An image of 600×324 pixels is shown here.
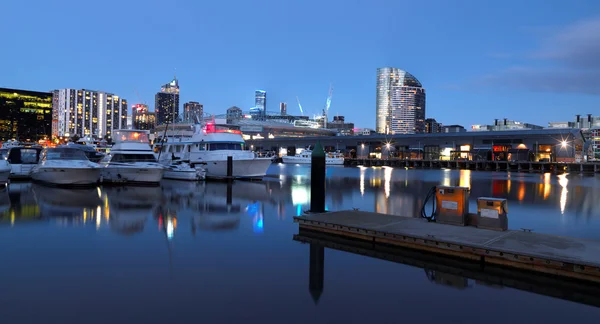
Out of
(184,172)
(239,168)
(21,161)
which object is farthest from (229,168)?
(21,161)

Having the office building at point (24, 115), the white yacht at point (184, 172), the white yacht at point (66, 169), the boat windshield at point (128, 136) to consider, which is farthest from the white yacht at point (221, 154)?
the office building at point (24, 115)

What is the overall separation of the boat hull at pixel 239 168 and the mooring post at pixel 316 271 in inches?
893

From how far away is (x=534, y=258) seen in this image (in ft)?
27.7

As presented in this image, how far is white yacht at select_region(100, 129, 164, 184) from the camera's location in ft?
89.9

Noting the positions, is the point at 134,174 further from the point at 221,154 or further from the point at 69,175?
the point at 221,154

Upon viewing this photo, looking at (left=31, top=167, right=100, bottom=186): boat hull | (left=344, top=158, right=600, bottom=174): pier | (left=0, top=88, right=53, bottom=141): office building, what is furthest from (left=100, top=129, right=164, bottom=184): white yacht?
(left=0, top=88, right=53, bottom=141): office building

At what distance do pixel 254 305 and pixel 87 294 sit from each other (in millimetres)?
2816

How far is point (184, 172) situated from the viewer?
105 feet

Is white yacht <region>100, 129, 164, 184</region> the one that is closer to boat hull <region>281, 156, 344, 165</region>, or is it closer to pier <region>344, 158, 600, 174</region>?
boat hull <region>281, 156, 344, 165</region>

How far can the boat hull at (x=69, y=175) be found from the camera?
25078 mm

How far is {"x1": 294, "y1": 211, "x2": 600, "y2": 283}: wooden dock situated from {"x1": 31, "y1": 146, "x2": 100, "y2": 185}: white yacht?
1781 centimetres

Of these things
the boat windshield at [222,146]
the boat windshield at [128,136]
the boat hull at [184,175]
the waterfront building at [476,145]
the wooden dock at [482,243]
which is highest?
the waterfront building at [476,145]

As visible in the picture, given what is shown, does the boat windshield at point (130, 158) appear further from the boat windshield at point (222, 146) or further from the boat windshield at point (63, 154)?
the boat windshield at point (222, 146)

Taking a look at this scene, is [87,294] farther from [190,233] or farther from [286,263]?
[190,233]
